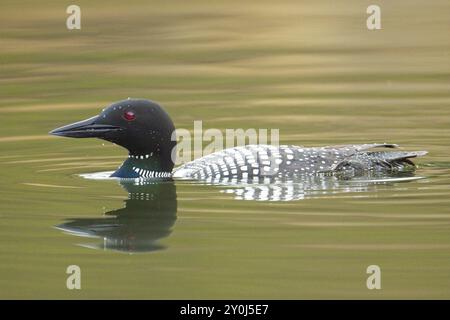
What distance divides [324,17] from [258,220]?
1060cm

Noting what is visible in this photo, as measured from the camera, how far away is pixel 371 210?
847 cm

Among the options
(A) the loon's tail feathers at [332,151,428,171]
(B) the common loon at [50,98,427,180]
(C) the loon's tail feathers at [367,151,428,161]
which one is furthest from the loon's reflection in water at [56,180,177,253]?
(C) the loon's tail feathers at [367,151,428,161]

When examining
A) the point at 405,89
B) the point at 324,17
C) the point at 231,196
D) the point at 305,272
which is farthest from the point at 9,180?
the point at 324,17

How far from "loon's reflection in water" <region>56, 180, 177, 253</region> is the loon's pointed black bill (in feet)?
1.57

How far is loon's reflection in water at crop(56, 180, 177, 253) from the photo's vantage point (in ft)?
25.6

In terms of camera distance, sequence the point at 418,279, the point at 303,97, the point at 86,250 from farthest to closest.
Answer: the point at 303,97 < the point at 86,250 < the point at 418,279

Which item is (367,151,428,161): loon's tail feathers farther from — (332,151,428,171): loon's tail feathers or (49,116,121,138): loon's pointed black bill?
(49,116,121,138): loon's pointed black bill

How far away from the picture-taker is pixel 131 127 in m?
9.65

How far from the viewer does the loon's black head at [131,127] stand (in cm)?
959

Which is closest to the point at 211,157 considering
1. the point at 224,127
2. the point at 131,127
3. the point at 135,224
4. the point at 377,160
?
the point at 131,127

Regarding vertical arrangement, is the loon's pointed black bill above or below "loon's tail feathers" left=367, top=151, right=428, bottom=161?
above

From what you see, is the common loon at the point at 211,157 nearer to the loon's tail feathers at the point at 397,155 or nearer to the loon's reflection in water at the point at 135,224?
the loon's tail feathers at the point at 397,155

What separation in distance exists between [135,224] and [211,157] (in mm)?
1680

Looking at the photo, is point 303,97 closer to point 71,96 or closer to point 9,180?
point 71,96
